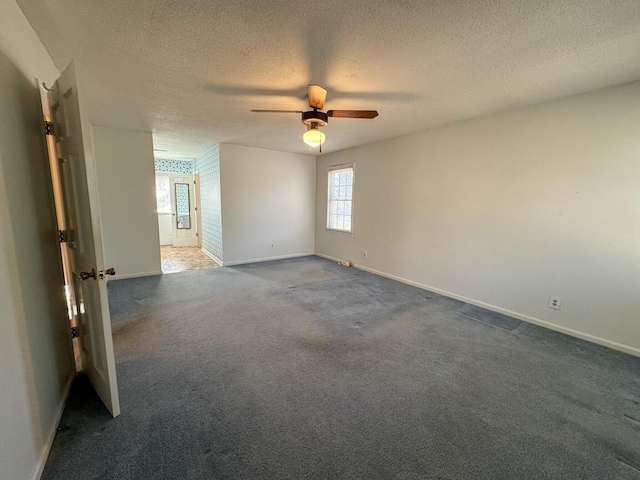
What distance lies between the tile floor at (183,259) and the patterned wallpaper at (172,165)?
85.9 inches

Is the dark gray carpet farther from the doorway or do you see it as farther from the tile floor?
the doorway

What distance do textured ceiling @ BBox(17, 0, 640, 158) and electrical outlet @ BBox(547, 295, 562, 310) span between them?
2.14m

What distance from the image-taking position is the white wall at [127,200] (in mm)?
4148

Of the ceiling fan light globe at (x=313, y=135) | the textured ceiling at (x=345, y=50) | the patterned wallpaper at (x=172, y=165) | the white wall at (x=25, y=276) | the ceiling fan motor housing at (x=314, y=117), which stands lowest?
the white wall at (x=25, y=276)

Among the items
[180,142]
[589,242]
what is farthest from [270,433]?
[180,142]

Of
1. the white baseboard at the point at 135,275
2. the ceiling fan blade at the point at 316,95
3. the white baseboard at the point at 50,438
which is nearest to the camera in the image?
the white baseboard at the point at 50,438

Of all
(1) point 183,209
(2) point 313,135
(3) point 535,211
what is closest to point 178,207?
(1) point 183,209

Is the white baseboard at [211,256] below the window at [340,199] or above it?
below

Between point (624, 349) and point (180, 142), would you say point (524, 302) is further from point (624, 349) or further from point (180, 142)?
point (180, 142)

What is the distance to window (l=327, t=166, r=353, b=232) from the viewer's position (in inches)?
216

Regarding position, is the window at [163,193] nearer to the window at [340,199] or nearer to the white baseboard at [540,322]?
the window at [340,199]

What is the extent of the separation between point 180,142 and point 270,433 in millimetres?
5237

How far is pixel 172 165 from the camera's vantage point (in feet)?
23.6

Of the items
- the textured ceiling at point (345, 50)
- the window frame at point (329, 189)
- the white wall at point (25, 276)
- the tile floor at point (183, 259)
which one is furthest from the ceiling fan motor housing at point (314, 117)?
→ the tile floor at point (183, 259)
